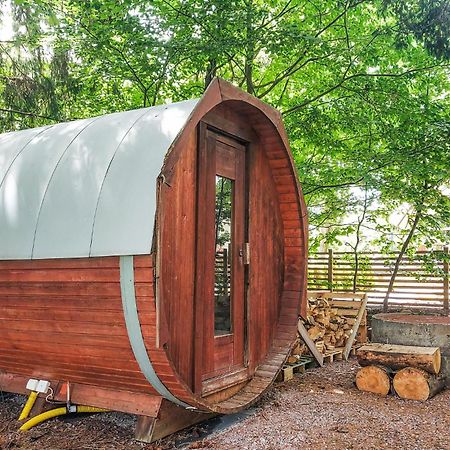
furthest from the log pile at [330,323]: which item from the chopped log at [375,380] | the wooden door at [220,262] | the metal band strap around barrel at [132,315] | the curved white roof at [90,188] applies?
the curved white roof at [90,188]

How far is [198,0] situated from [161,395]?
6055mm

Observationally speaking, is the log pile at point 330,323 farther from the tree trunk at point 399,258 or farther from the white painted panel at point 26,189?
the white painted panel at point 26,189

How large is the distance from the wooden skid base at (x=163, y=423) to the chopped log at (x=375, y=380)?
93.5 inches

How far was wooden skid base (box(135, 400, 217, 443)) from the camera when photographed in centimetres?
416

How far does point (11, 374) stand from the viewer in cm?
492

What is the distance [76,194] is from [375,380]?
3850 mm

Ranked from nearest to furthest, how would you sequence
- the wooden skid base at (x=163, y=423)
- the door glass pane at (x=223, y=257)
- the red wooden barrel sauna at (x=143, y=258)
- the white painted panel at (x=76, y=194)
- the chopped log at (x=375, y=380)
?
the red wooden barrel sauna at (x=143, y=258), the white painted panel at (x=76, y=194), the wooden skid base at (x=163, y=423), the door glass pane at (x=223, y=257), the chopped log at (x=375, y=380)

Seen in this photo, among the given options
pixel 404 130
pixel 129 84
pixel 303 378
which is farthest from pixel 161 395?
pixel 129 84

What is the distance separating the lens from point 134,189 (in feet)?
12.6

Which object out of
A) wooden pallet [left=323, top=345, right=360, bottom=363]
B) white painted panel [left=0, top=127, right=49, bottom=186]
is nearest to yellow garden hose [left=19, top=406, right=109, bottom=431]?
white painted panel [left=0, top=127, right=49, bottom=186]

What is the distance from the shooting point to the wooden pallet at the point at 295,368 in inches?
255

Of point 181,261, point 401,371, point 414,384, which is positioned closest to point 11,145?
point 181,261

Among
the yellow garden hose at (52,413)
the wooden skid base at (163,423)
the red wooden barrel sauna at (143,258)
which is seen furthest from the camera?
the yellow garden hose at (52,413)

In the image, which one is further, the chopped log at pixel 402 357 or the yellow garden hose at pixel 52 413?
the chopped log at pixel 402 357
